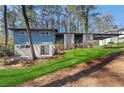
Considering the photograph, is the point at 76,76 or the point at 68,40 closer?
the point at 76,76

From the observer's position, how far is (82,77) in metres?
12.3

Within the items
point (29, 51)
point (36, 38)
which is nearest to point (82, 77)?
point (29, 51)

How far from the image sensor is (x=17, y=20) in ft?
153

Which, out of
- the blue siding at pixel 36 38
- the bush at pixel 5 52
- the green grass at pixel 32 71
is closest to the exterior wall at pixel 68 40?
the blue siding at pixel 36 38

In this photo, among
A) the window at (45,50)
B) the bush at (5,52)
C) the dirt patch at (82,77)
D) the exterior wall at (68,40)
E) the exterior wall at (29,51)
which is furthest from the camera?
the exterior wall at (68,40)

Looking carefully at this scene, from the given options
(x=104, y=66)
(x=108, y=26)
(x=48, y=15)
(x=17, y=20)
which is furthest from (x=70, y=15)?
(x=104, y=66)

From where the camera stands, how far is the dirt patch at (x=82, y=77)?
11.5 metres

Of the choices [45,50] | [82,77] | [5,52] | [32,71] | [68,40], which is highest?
[68,40]

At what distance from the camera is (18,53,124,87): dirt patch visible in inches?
451

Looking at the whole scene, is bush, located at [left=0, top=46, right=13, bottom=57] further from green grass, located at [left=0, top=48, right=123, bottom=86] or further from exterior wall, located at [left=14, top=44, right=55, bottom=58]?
green grass, located at [left=0, top=48, right=123, bottom=86]

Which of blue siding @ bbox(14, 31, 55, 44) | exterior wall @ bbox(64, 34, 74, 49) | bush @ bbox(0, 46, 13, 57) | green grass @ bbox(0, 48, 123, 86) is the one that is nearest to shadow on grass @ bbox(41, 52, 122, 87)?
green grass @ bbox(0, 48, 123, 86)

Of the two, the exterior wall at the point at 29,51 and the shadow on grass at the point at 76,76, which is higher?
the exterior wall at the point at 29,51

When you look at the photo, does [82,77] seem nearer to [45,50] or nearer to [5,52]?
[45,50]

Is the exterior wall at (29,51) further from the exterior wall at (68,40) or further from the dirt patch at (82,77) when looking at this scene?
the dirt patch at (82,77)
